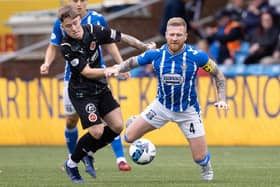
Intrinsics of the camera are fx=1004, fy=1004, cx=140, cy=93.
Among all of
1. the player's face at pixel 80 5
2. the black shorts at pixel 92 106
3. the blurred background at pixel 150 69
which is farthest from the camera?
the blurred background at pixel 150 69

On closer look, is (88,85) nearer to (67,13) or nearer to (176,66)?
(67,13)

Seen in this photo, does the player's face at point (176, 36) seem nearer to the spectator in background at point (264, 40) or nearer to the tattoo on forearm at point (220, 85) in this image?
the tattoo on forearm at point (220, 85)

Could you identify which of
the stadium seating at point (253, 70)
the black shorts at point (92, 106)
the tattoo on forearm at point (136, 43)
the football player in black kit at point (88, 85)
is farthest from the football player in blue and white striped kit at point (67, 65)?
the stadium seating at point (253, 70)

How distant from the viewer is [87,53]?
11.6 meters

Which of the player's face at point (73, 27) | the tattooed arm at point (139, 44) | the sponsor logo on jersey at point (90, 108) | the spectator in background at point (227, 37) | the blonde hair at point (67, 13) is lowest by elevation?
the spectator in background at point (227, 37)

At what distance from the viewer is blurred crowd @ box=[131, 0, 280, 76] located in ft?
66.4

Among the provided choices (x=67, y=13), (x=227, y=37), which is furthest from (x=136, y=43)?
(x=227, y=37)

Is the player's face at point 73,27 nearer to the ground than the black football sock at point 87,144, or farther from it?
farther from it

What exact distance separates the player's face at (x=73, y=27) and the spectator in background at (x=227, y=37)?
9542 mm

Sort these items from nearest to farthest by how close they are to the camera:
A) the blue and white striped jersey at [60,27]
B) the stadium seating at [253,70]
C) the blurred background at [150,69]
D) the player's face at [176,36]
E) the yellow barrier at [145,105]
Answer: the player's face at [176,36]
the blue and white striped jersey at [60,27]
the yellow barrier at [145,105]
the blurred background at [150,69]
the stadium seating at [253,70]

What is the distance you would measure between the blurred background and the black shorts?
20.3 ft

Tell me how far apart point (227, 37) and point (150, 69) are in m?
1.80

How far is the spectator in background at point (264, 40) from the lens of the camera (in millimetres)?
20094

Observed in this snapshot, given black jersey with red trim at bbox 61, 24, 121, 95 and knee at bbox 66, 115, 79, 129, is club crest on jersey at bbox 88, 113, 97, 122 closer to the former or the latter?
black jersey with red trim at bbox 61, 24, 121, 95
